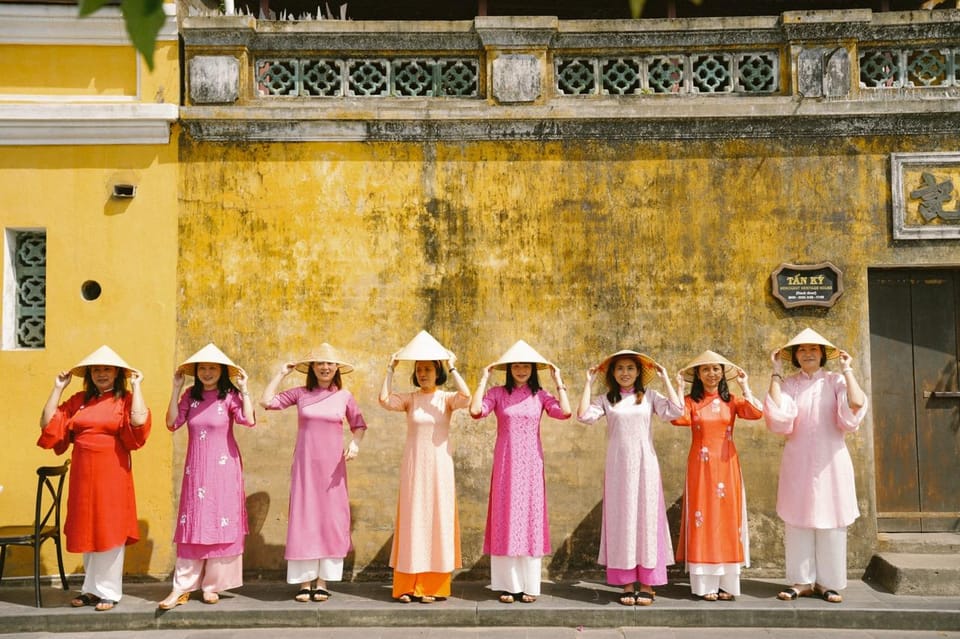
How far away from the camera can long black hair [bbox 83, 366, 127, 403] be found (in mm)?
6383

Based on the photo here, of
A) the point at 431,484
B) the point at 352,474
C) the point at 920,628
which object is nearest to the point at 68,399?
the point at 352,474

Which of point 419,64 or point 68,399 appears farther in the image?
point 419,64

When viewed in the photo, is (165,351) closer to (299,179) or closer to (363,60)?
(299,179)

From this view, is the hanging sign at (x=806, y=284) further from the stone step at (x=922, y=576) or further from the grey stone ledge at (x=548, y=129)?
the stone step at (x=922, y=576)

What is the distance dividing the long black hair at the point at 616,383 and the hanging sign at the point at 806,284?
4.28ft

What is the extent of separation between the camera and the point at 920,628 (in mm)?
5930

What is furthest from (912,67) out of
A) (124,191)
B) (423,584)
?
(124,191)

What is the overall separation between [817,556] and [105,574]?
16.0 feet

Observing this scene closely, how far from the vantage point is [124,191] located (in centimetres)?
707

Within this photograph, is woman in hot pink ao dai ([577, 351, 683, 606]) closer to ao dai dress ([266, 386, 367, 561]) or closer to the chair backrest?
ao dai dress ([266, 386, 367, 561])

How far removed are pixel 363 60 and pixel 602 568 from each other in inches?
172

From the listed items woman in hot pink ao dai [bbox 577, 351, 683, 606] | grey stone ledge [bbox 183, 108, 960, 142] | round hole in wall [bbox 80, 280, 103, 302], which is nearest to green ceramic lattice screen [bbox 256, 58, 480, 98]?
grey stone ledge [bbox 183, 108, 960, 142]

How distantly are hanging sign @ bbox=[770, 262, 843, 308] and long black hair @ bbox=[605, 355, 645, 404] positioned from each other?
51.4 inches

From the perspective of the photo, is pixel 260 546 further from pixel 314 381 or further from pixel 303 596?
pixel 314 381
